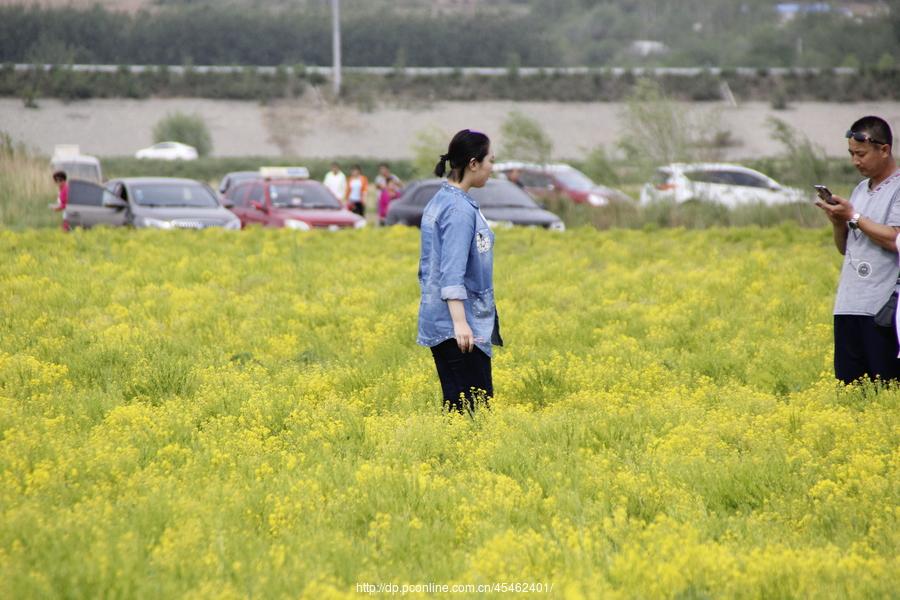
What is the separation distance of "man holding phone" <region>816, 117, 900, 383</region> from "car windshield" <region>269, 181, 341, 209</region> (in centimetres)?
1664

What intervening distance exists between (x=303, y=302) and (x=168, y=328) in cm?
161

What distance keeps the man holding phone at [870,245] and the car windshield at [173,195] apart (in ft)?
52.3

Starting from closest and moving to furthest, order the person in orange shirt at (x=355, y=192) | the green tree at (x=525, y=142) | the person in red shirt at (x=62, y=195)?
the person in red shirt at (x=62, y=195) < the person in orange shirt at (x=355, y=192) < the green tree at (x=525, y=142)

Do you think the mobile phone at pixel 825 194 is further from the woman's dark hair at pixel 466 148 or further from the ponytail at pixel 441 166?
the ponytail at pixel 441 166

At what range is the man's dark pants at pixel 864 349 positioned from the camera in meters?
6.80

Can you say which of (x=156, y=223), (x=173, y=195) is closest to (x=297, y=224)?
(x=173, y=195)

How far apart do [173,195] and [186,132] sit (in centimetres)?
4737

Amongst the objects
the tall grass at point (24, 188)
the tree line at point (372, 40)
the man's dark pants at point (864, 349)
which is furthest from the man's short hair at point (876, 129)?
the tree line at point (372, 40)

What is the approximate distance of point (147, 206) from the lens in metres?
21.1

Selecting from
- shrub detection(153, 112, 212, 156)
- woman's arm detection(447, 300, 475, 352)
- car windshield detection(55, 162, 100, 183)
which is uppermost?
woman's arm detection(447, 300, 475, 352)

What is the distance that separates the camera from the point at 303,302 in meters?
11.8

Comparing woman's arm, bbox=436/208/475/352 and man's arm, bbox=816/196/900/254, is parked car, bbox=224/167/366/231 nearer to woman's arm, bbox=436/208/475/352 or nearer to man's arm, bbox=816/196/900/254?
woman's arm, bbox=436/208/475/352

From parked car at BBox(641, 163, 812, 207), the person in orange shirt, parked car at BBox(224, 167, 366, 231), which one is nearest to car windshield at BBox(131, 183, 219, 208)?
parked car at BBox(224, 167, 366, 231)

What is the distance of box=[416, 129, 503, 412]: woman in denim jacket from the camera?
6.28 metres
